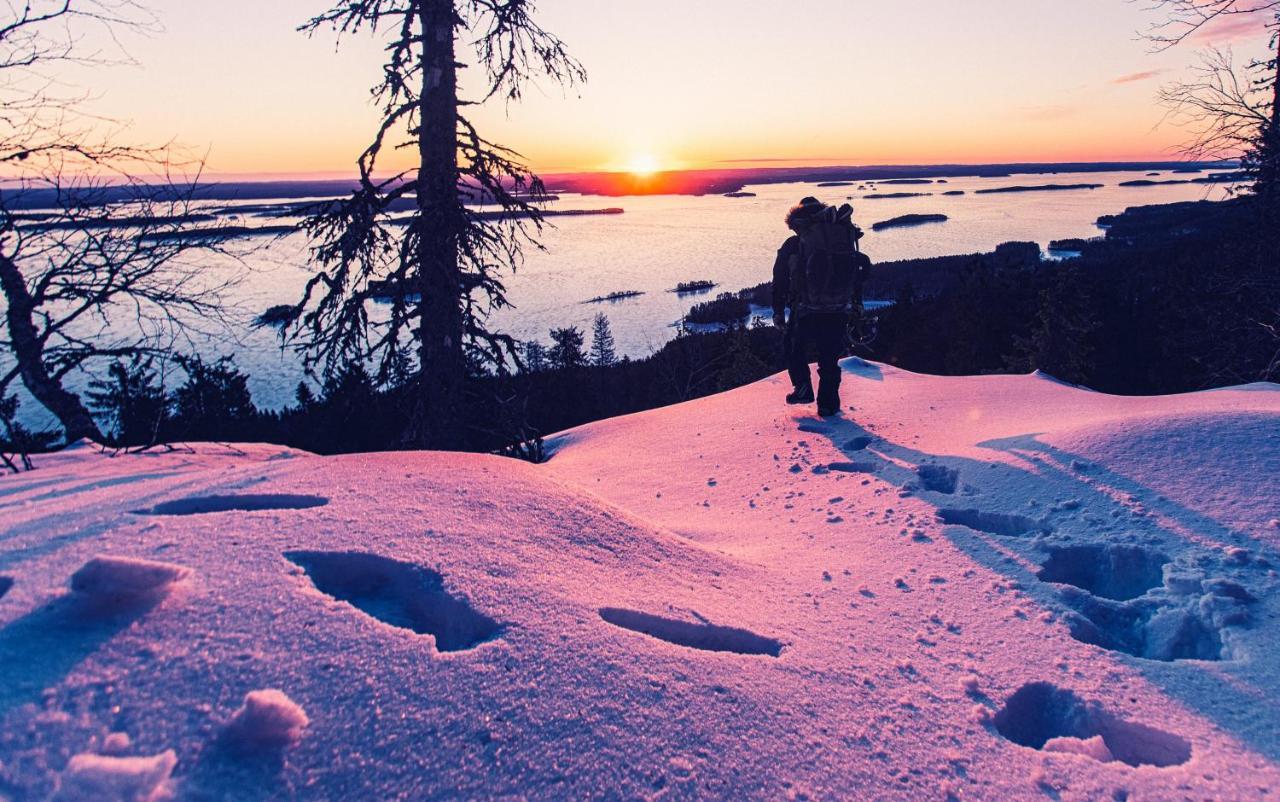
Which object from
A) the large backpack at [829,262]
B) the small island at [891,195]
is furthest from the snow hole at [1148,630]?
the small island at [891,195]

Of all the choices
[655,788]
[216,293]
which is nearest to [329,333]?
[216,293]

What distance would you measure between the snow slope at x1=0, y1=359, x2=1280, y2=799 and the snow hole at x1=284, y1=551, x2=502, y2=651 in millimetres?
11

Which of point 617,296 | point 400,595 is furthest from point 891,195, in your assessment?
point 400,595

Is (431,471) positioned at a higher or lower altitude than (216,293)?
lower

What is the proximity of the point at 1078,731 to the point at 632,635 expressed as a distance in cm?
150

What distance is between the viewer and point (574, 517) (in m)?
3.32

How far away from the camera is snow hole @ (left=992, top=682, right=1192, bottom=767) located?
6.47 feet

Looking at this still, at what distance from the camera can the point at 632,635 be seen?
88.0 inches

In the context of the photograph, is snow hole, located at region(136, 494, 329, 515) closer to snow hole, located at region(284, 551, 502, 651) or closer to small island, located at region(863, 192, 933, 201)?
snow hole, located at region(284, 551, 502, 651)

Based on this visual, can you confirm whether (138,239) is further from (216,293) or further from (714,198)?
(714,198)

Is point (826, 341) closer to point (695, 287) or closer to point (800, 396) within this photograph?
point (800, 396)

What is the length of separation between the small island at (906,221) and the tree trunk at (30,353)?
113 meters

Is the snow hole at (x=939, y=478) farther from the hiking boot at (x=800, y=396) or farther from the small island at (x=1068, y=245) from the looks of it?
the small island at (x=1068, y=245)

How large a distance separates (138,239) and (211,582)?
19.5ft
